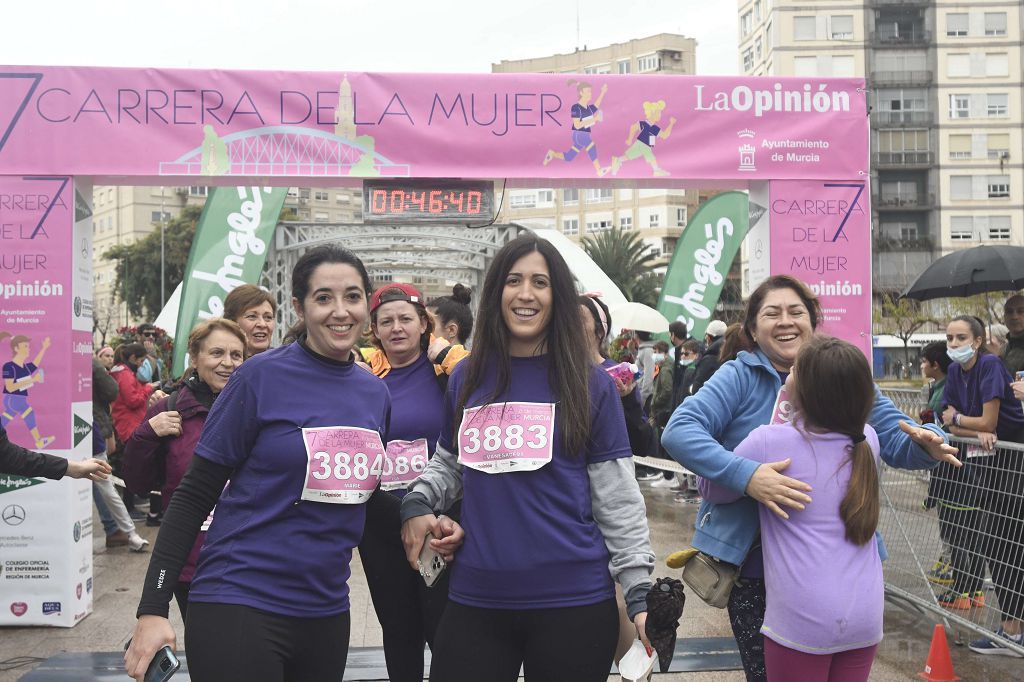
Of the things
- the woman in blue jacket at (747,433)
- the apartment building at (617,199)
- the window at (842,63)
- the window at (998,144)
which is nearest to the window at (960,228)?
the window at (998,144)

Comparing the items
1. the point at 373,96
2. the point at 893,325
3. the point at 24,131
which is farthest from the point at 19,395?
the point at 893,325

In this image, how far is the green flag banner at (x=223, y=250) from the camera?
11.8 metres

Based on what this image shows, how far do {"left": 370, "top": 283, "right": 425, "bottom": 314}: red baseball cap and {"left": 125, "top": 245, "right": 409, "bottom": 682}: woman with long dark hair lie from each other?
1.28m

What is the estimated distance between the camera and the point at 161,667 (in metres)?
2.55

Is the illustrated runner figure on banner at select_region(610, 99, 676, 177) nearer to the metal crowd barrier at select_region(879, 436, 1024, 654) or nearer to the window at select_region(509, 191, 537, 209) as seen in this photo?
the metal crowd barrier at select_region(879, 436, 1024, 654)

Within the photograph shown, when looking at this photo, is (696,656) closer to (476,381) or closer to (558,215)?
(476,381)

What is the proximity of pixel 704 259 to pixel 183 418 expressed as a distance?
9935 millimetres

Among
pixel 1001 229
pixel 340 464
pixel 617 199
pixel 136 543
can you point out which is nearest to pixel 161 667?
pixel 340 464

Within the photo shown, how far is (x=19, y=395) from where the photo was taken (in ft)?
21.3

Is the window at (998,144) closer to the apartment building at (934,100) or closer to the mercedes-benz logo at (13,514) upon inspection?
the apartment building at (934,100)

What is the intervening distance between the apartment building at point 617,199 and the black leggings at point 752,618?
77126 millimetres

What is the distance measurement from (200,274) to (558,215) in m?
77.4

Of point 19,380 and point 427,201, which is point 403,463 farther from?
point 19,380

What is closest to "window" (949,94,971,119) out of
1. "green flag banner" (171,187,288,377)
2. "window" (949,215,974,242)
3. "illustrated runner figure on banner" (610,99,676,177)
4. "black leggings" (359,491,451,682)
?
"window" (949,215,974,242)
